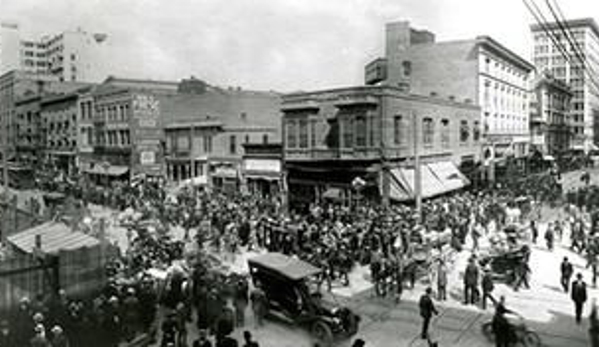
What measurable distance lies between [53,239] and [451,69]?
4434 cm

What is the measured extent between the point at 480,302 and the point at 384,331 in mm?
4340

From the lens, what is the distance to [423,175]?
39.0 m

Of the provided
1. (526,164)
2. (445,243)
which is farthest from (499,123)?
(445,243)

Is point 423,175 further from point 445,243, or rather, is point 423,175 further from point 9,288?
point 9,288

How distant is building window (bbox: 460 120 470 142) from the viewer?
48.3 metres

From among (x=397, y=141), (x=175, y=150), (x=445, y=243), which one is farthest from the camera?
(x=175, y=150)

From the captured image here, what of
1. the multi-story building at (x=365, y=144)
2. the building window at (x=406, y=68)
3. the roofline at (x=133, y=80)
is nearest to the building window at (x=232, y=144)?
the multi-story building at (x=365, y=144)

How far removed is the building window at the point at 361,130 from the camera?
120ft

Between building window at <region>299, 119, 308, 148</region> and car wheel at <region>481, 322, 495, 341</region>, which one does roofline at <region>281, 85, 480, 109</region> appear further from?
car wheel at <region>481, 322, 495, 341</region>

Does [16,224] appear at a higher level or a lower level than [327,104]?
lower

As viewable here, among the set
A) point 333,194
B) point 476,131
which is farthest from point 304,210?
point 476,131

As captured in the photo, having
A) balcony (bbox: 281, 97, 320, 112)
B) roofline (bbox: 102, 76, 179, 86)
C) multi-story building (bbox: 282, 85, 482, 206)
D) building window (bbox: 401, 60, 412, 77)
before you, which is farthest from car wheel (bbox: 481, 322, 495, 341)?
roofline (bbox: 102, 76, 179, 86)

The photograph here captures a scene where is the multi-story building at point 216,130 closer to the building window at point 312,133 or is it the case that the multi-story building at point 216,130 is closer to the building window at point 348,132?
the building window at point 312,133

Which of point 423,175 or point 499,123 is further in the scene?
point 499,123
